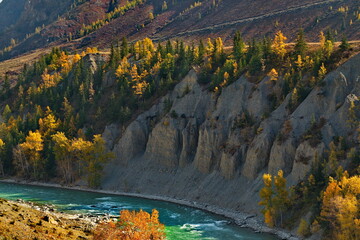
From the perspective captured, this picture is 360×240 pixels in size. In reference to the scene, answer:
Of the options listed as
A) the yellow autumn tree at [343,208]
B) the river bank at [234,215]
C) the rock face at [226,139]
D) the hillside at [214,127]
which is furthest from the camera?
the rock face at [226,139]

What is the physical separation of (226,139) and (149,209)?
73.3 ft

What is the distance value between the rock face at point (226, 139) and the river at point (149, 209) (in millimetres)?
5660

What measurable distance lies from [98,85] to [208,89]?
4339cm

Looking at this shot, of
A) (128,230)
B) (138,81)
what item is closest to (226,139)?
(138,81)

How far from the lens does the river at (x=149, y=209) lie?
66.8 meters

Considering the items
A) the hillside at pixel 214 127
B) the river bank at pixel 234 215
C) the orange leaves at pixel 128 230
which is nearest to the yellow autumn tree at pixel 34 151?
the hillside at pixel 214 127

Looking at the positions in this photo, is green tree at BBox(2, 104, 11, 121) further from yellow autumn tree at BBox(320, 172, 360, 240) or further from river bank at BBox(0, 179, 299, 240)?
yellow autumn tree at BBox(320, 172, 360, 240)

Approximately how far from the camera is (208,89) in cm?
10512

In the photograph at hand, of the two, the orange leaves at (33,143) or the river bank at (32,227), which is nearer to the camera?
the river bank at (32,227)

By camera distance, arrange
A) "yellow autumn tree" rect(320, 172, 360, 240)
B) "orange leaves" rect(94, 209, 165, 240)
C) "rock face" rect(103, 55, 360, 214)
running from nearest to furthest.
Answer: "orange leaves" rect(94, 209, 165, 240) → "yellow autumn tree" rect(320, 172, 360, 240) → "rock face" rect(103, 55, 360, 214)

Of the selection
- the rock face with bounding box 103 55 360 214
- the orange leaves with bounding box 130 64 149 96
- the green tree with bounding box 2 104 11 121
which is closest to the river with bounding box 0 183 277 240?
the rock face with bounding box 103 55 360 214

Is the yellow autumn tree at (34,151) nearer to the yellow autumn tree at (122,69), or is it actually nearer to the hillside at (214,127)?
the hillside at (214,127)

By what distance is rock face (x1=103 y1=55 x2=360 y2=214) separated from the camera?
76500 millimetres

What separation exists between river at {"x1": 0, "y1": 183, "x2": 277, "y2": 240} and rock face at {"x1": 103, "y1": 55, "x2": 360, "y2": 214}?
5.66 metres
